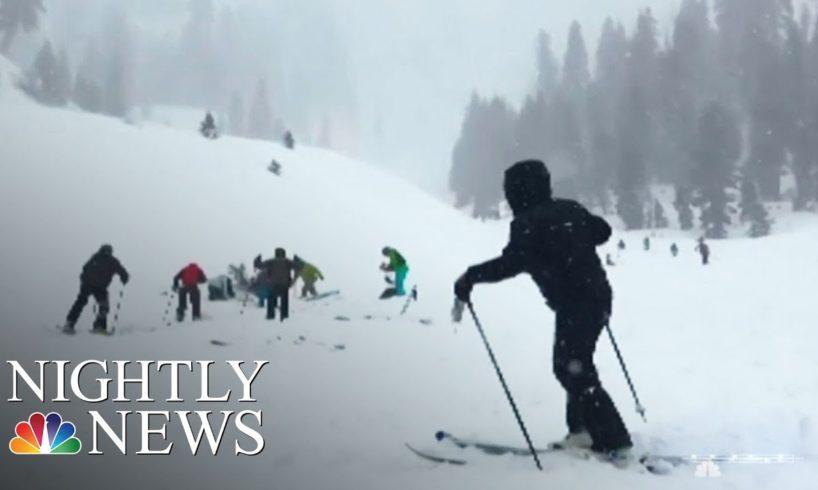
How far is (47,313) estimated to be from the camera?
48.5 feet

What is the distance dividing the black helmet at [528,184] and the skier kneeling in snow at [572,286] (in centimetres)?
14

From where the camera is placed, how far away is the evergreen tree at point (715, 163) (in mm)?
49562

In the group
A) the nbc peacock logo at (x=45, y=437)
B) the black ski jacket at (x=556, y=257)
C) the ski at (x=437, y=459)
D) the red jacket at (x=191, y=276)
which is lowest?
the nbc peacock logo at (x=45, y=437)

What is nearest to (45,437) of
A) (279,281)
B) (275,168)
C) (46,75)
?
(279,281)

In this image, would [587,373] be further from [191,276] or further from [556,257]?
[191,276]

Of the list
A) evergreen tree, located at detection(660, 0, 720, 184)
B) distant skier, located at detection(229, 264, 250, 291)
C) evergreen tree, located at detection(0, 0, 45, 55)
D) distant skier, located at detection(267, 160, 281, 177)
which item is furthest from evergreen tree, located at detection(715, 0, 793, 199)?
evergreen tree, located at detection(0, 0, 45, 55)

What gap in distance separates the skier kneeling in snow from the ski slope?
40cm

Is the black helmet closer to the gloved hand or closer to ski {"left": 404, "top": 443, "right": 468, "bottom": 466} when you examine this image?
the gloved hand

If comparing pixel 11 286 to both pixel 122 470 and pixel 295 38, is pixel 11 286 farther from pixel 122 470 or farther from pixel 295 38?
pixel 295 38

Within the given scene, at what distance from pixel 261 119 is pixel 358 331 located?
308ft

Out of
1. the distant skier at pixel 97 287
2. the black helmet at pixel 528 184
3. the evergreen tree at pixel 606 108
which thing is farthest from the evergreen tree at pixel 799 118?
the black helmet at pixel 528 184

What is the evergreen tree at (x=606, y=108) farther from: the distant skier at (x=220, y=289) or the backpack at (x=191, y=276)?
the backpack at (x=191, y=276)

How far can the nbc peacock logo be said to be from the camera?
5445 mm

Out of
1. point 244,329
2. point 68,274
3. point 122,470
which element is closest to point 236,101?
point 68,274
